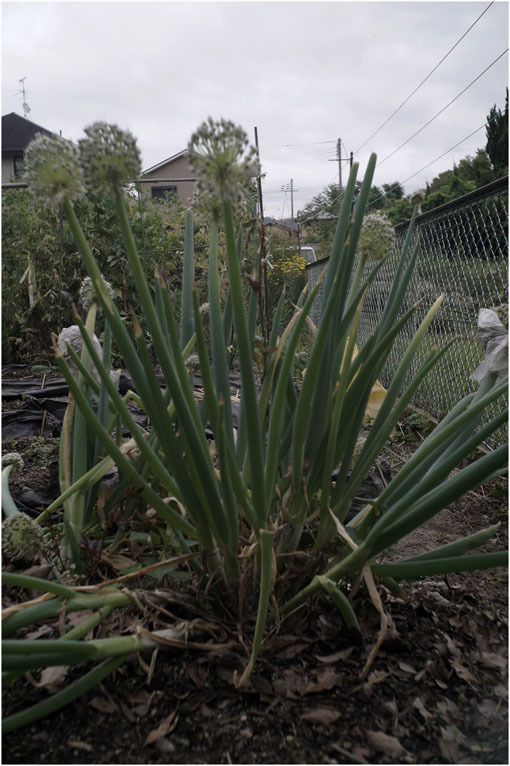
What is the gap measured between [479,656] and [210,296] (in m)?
1.01

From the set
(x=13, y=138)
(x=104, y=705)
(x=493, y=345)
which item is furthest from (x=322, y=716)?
(x=13, y=138)

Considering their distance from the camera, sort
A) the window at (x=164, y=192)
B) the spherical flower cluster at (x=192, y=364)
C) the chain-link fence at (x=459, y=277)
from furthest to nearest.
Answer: the window at (x=164, y=192) < the chain-link fence at (x=459, y=277) < the spherical flower cluster at (x=192, y=364)

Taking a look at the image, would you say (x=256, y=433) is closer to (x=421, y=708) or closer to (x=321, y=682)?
(x=321, y=682)

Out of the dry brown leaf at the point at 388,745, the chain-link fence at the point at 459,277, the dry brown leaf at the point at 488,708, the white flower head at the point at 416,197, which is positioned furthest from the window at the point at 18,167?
the chain-link fence at the point at 459,277

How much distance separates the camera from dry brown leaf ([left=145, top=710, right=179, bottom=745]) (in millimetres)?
961

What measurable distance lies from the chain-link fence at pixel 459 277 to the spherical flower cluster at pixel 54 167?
2.64m

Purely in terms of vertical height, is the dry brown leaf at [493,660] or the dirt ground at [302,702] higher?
the dirt ground at [302,702]

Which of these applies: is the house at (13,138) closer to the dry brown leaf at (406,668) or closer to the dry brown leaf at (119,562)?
the dry brown leaf at (119,562)

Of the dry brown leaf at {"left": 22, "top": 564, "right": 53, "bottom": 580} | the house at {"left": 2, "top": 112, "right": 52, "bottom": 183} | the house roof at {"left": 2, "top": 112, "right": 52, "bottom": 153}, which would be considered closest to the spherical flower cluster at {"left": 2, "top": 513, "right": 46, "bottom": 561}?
the dry brown leaf at {"left": 22, "top": 564, "right": 53, "bottom": 580}

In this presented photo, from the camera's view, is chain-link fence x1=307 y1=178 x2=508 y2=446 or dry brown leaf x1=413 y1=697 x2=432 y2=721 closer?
dry brown leaf x1=413 y1=697 x2=432 y2=721

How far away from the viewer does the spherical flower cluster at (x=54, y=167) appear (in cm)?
91

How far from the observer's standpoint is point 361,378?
116cm

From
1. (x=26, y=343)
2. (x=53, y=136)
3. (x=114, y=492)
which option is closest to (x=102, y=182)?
(x=53, y=136)

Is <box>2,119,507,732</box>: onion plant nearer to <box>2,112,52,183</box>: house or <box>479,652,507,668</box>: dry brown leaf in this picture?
<box>479,652,507,668</box>: dry brown leaf
